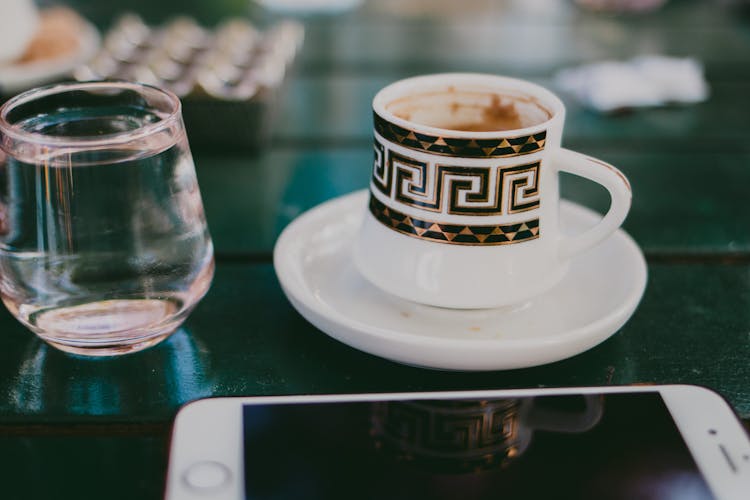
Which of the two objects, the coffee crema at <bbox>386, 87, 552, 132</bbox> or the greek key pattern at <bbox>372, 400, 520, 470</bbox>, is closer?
the greek key pattern at <bbox>372, 400, 520, 470</bbox>

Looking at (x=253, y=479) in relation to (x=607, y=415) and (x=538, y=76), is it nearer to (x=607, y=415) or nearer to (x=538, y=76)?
(x=607, y=415)

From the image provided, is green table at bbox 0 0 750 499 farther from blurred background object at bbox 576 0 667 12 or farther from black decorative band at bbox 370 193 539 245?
blurred background object at bbox 576 0 667 12

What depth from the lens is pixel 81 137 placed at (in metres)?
0.40

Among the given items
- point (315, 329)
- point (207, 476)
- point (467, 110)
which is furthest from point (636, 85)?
point (207, 476)

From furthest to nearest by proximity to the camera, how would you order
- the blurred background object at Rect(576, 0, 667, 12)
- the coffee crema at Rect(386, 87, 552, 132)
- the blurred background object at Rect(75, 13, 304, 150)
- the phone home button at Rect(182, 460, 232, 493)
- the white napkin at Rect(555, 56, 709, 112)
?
the blurred background object at Rect(576, 0, 667, 12) → the white napkin at Rect(555, 56, 709, 112) → the blurred background object at Rect(75, 13, 304, 150) → the coffee crema at Rect(386, 87, 552, 132) → the phone home button at Rect(182, 460, 232, 493)

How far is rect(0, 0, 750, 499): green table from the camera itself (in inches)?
14.7

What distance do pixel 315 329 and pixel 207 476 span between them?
12cm

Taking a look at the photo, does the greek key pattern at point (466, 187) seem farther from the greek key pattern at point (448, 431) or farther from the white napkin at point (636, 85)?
the white napkin at point (636, 85)

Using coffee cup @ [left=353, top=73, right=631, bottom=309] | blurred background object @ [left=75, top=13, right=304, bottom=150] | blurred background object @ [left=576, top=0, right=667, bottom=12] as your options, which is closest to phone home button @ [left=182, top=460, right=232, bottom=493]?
coffee cup @ [left=353, top=73, right=631, bottom=309]

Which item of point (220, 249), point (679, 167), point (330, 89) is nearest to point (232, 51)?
point (330, 89)

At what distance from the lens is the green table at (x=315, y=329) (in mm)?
373

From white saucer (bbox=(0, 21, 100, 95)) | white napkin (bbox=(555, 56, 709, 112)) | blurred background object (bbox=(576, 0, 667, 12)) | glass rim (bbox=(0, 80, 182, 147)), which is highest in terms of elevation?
glass rim (bbox=(0, 80, 182, 147))

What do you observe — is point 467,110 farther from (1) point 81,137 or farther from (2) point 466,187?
(1) point 81,137

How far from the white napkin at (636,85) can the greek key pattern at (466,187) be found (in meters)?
0.43
